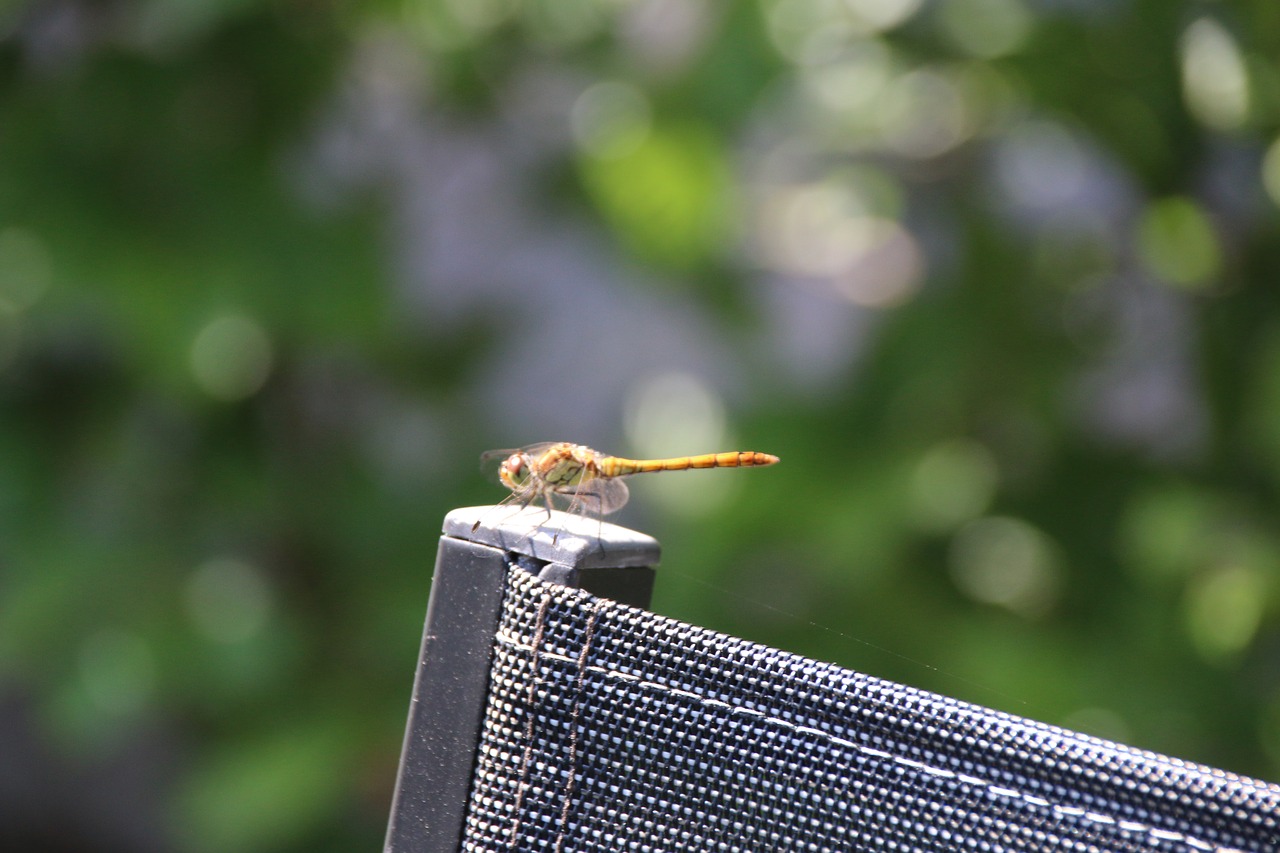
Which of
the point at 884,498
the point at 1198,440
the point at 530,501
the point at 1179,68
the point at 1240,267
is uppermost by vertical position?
the point at 1179,68

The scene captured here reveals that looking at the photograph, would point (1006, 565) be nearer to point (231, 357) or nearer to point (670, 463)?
point (670, 463)

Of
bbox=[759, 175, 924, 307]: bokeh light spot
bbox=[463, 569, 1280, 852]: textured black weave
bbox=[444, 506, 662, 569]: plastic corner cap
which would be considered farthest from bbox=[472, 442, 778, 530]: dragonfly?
bbox=[759, 175, 924, 307]: bokeh light spot

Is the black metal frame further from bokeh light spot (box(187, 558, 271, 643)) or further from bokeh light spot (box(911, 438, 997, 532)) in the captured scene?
bokeh light spot (box(187, 558, 271, 643))

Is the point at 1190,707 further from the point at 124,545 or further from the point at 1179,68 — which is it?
the point at 124,545

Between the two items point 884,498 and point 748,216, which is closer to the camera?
point 884,498

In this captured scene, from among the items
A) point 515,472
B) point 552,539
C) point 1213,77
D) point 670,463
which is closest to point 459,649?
point 552,539

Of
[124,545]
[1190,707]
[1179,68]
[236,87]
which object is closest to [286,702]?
[124,545]
